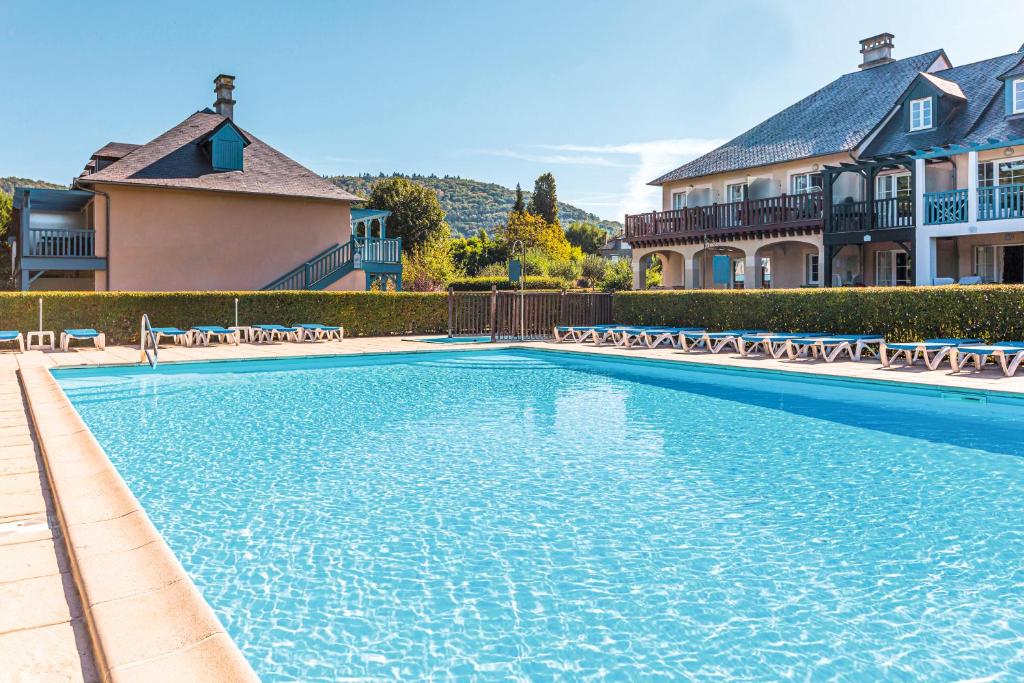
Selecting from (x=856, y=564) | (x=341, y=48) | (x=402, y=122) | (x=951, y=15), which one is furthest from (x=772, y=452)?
(x=402, y=122)

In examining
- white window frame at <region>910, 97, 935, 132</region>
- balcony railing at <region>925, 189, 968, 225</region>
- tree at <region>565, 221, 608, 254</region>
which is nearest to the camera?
balcony railing at <region>925, 189, 968, 225</region>

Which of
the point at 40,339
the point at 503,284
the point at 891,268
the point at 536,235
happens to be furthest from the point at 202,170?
the point at 536,235

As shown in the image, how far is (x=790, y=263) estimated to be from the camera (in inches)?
1029

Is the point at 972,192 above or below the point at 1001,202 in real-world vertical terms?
above

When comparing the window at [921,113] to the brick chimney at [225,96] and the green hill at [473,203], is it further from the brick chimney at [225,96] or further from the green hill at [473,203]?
the green hill at [473,203]

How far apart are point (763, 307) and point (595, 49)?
34.1ft

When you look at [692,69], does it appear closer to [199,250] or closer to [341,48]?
[341,48]

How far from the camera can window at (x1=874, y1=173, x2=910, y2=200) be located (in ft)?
74.6

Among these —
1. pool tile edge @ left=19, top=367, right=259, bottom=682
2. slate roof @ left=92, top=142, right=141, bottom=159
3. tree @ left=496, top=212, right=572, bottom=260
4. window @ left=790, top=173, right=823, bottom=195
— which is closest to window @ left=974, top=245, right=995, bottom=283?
window @ left=790, top=173, right=823, bottom=195

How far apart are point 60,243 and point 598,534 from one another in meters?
24.5

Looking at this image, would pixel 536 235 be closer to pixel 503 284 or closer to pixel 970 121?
pixel 503 284

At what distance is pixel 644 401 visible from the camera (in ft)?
37.2

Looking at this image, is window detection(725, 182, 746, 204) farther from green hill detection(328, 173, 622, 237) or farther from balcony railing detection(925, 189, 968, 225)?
green hill detection(328, 173, 622, 237)

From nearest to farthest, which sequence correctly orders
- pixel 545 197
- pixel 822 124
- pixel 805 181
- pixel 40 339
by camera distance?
pixel 40 339 < pixel 805 181 < pixel 822 124 < pixel 545 197
